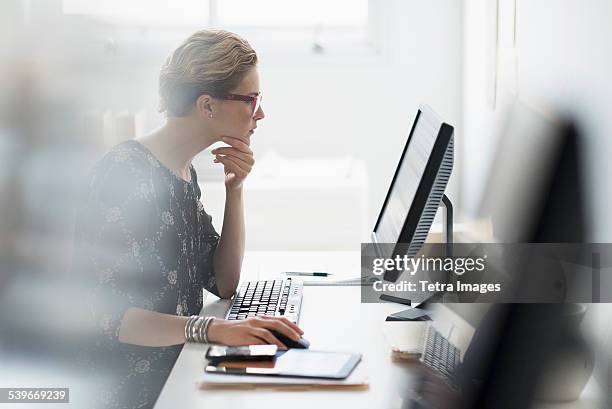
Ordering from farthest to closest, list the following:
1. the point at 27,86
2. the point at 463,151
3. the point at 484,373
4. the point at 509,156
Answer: the point at 463,151
the point at 27,86
the point at 509,156
the point at 484,373

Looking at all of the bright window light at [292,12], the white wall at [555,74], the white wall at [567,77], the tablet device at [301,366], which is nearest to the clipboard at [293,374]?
the tablet device at [301,366]

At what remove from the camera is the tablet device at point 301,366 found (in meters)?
1.33

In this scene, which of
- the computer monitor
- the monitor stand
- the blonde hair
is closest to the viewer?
the computer monitor

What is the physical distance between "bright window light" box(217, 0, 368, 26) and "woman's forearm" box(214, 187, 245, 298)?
2429 millimetres

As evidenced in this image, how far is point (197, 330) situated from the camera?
1.50 m

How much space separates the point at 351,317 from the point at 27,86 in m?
1.60

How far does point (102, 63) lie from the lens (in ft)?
13.5

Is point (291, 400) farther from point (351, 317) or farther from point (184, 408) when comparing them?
point (351, 317)

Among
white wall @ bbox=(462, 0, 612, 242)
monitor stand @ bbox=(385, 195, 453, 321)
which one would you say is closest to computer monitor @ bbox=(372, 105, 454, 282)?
monitor stand @ bbox=(385, 195, 453, 321)

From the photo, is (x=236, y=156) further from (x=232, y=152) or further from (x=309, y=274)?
(x=309, y=274)

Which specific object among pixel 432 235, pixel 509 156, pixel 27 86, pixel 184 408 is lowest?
pixel 184 408

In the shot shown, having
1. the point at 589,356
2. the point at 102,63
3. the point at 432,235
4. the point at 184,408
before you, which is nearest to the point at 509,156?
the point at 432,235

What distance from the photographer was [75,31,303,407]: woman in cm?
154

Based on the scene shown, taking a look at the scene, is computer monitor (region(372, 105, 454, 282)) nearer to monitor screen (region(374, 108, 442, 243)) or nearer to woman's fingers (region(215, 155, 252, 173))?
monitor screen (region(374, 108, 442, 243))
